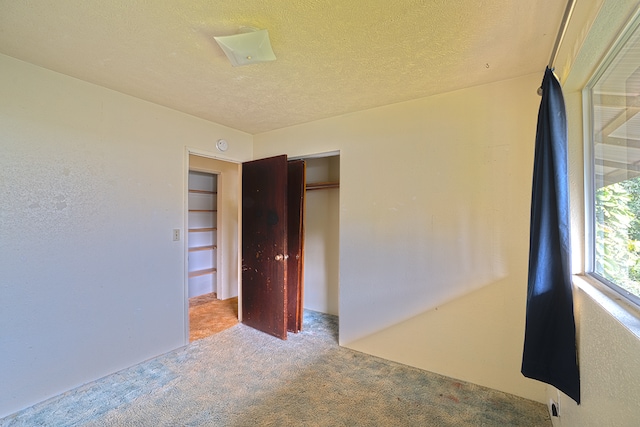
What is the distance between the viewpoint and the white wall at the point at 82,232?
5.81ft

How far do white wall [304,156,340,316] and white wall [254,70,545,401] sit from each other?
0.80m

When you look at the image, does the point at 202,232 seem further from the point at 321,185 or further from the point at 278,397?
the point at 278,397

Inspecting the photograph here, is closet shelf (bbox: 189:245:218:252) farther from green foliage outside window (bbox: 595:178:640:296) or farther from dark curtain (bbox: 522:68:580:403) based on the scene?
green foliage outside window (bbox: 595:178:640:296)

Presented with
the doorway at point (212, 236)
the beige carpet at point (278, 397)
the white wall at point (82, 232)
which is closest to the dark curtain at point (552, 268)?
the beige carpet at point (278, 397)

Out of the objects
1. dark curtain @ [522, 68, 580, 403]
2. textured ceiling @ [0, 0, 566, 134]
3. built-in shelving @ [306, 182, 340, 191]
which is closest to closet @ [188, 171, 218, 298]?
built-in shelving @ [306, 182, 340, 191]

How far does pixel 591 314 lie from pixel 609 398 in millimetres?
315

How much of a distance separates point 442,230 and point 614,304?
4.06ft

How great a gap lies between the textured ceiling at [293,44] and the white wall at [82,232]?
0.91 feet

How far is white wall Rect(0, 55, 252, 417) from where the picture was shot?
1.77 meters

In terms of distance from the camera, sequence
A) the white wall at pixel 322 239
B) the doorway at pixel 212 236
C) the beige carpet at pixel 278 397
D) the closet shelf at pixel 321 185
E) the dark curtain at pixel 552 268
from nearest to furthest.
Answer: the dark curtain at pixel 552 268 → the beige carpet at pixel 278 397 → the closet shelf at pixel 321 185 → the white wall at pixel 322 239 → the doorway at pixel 212 236

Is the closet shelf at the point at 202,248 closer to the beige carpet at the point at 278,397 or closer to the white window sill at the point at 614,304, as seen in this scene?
the beige carpet at the point at 278,397

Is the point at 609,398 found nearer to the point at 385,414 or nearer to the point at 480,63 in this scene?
the point at 385,414

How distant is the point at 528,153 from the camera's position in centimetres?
190

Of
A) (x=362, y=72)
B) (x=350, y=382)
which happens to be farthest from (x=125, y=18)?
(x=350, y=382)
